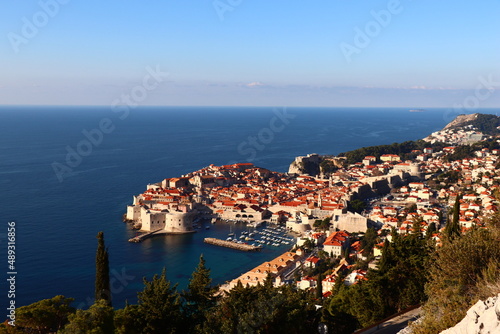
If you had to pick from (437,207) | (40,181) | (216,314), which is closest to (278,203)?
(437,207)

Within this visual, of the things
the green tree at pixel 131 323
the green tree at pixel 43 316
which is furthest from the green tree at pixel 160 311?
the green tree at pixel 43 316

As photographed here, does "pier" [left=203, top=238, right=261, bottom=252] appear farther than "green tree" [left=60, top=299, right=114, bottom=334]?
Yes

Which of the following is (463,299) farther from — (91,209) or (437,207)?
(91,209)

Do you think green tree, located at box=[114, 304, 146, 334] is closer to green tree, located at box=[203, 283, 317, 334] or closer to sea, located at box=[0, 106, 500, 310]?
green tree, located at box=[203, 283, 317, 334]

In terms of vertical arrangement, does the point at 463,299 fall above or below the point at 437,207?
above

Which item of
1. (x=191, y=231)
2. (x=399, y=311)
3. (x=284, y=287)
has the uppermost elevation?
(x=284, y=287)

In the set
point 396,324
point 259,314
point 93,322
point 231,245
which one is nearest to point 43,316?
point 93,322

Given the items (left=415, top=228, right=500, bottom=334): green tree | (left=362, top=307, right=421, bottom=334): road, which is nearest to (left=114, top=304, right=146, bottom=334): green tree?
(left=362, top=307, right=421, bottom=334): road
